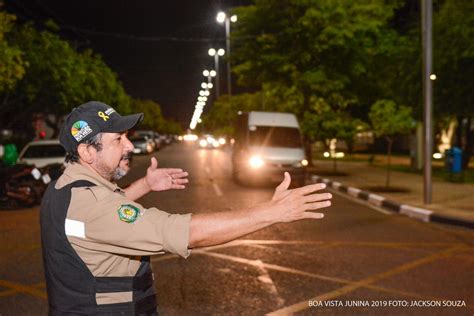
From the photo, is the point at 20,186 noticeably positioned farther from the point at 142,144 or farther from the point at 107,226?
the point at 142,144

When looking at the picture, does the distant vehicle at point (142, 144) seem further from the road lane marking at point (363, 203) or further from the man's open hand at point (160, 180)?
the man's open hand at point (160, 180)

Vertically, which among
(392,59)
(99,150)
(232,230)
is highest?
(392,59)

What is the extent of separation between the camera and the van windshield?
18.4m

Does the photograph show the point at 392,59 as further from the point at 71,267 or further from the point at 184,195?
the point at 71,267

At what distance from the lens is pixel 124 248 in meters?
2.00

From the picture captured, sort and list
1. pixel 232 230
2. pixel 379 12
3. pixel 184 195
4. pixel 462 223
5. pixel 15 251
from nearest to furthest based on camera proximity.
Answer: pixel 232 230, pixel 15 251, pixel 462 223, pixel 184 195, pixel 379 12

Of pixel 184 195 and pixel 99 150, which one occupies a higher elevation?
pixel 99 150

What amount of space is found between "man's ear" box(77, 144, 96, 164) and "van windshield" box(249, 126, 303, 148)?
16.0 meters

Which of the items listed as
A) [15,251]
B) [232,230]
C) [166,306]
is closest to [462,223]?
[166,306]

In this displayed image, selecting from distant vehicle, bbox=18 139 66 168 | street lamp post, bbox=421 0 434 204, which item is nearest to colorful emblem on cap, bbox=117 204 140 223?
street lamp post, bbox=421 0 434 204

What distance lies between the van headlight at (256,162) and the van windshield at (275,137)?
63cm

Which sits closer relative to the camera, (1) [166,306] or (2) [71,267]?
(2) [71,267]

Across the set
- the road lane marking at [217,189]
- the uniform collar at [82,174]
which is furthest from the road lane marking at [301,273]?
the road lane marking at [217,189]

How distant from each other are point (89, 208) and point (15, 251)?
684cm
